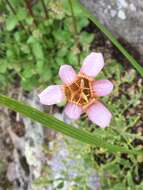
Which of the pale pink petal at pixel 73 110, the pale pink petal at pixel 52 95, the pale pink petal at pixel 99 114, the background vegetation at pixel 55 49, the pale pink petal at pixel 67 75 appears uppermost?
the background vegetation at pixel 55 49

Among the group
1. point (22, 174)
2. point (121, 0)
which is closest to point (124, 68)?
point (121, 0)

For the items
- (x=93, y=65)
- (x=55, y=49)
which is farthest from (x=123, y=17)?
(x=93, y=65)

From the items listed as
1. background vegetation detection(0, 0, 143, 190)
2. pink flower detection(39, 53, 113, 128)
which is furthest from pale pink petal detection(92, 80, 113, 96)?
background vegetation detection(0, 0, 143, 190)

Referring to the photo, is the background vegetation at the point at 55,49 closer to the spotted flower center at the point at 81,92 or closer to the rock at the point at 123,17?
the rock at the point at 123,17

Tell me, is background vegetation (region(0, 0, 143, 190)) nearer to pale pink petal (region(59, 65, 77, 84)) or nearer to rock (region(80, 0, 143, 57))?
rock (region(80, 0, 143, 57))

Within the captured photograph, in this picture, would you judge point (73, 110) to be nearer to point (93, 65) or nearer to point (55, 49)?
point (93, 65)

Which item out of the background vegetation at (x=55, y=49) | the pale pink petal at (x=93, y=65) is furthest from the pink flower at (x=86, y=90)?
the background vegetation at (x=55, y=49)

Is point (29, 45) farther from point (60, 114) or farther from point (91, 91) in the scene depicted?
point (91, 91)
